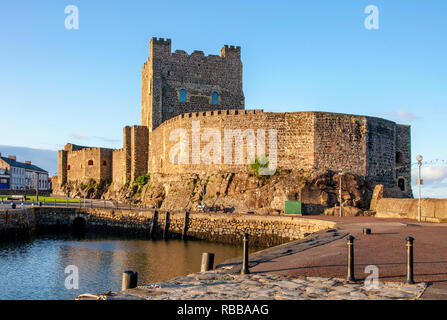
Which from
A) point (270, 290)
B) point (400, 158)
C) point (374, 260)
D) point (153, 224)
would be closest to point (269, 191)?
point (153, 224)

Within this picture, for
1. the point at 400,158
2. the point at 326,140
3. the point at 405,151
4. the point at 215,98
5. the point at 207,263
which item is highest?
the point at 215,98

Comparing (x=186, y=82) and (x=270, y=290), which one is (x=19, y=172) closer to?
(x=186, y=82)

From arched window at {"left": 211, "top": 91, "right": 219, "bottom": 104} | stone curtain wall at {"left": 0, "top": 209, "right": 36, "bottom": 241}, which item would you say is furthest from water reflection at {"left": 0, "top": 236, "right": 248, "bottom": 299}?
arched window at {"left": 211, "top": 91, "right": 219, "bottom": 104}

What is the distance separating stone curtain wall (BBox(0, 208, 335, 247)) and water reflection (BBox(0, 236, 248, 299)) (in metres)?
1.29

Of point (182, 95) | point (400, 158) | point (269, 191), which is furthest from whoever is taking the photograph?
point (182, 95)

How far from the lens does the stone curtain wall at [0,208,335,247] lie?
2308cm

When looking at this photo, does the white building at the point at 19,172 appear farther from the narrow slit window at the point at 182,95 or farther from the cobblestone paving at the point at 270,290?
the cobblestone paving at the point at 270,290

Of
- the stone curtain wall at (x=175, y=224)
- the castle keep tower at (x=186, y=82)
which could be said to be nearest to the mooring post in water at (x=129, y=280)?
the stone curtain wall at (x=175, y=224)

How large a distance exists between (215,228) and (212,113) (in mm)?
9884

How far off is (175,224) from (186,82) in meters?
19.3

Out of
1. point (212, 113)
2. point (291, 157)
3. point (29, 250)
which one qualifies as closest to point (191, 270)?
point (29, 250)

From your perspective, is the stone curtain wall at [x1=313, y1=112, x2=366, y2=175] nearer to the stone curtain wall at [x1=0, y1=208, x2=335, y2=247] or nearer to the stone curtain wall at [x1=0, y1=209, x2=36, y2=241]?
the stone curtain wall at [x1=0, y1=208, x2=335, y2=247]

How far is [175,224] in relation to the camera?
28156 mm

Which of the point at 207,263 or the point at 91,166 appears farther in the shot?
the point at 91,166
